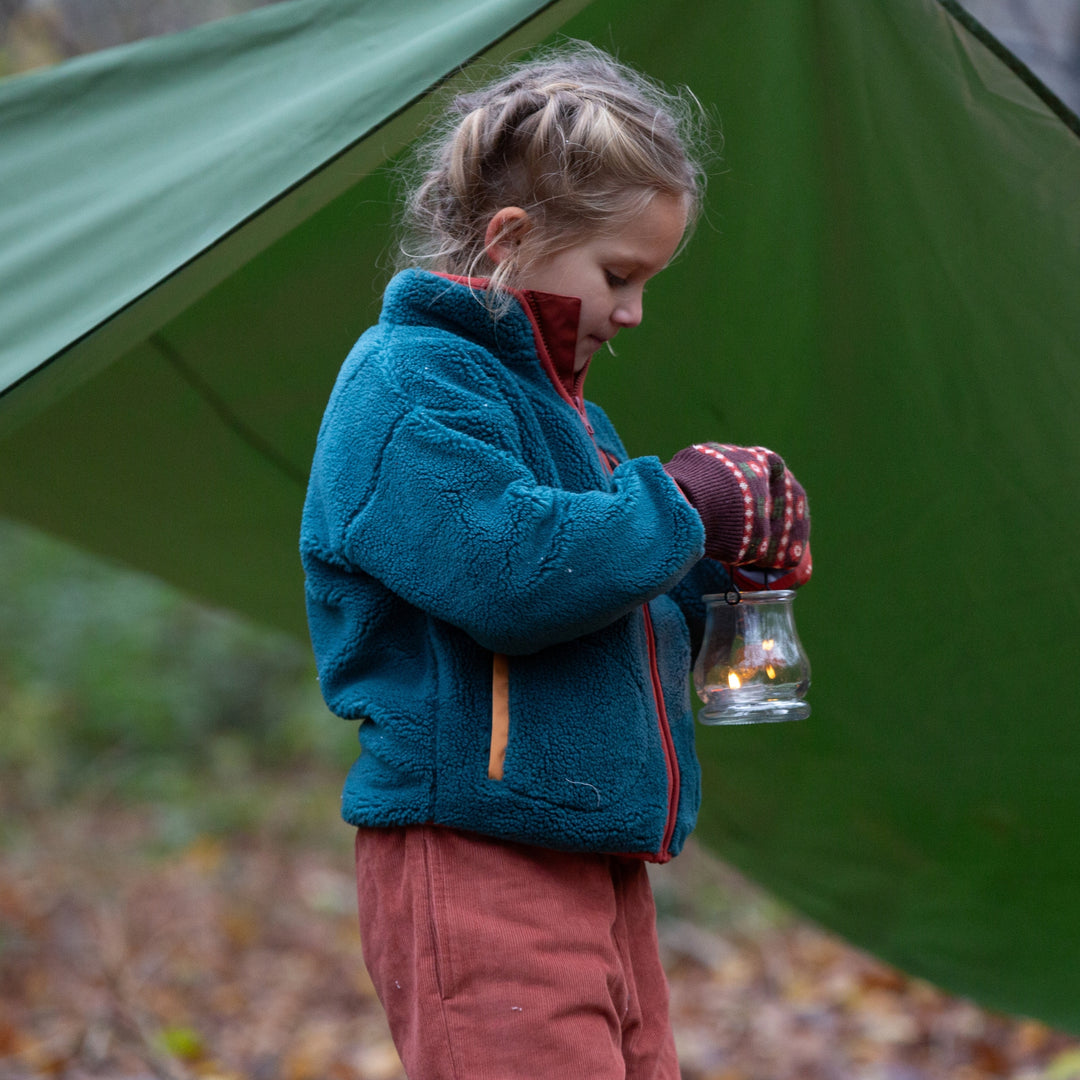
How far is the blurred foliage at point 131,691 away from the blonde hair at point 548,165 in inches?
180

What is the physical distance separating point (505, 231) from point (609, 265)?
0.12 metres

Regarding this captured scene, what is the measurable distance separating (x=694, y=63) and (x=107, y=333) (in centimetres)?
93

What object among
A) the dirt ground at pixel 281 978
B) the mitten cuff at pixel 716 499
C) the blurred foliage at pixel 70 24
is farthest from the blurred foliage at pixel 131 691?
the mitten cuff at pixel 716 499

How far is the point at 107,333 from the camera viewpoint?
5.48 ft

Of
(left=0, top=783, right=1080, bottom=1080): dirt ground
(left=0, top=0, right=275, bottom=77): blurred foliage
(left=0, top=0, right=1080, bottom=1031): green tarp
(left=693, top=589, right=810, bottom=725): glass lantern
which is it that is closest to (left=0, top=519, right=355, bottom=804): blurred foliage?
(left=0, top=783, right=1080, bottom=1080): dirt ground

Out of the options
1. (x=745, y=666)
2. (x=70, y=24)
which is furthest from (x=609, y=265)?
(x=70, y=24)

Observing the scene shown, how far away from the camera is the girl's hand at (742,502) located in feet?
4.71

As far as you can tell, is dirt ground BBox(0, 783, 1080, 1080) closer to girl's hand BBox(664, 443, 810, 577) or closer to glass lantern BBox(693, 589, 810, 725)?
glass lantern BBox(693, 589, 810, 725)

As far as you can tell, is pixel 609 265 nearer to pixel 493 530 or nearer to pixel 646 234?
pixel 646 234

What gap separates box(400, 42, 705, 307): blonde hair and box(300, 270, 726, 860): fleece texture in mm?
113

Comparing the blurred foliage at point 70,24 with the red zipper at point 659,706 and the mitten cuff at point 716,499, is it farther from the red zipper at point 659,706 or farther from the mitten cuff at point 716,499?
the mitten cuff at point 716,499

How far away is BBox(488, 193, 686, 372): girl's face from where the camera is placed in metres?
1.49

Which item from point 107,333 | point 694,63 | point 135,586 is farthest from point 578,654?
point 135,586

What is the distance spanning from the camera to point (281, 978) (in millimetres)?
4266
